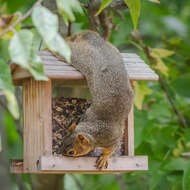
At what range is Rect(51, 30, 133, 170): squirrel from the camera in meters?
2.79

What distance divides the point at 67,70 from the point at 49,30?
1.36 meters

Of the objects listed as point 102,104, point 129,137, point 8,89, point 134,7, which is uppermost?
point 134,7

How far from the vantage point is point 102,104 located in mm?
2818

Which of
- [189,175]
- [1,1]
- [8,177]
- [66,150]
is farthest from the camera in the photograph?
[8,177]

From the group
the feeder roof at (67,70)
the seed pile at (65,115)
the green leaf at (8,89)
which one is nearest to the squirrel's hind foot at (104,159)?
the seed pile at (65,115)

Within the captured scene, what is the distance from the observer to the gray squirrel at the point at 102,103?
279 cm

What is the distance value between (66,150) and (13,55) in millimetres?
1381

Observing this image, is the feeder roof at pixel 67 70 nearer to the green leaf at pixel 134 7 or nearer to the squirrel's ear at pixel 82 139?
the squirrel's ear at pixel 82 139

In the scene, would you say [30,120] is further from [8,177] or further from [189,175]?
[8,177]

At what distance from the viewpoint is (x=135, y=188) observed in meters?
4.28

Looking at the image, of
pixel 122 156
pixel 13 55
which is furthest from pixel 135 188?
pixel 13 55

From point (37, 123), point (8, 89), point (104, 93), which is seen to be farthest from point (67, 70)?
point (8, 89)

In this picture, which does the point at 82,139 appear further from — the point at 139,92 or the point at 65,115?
the point at 139,92

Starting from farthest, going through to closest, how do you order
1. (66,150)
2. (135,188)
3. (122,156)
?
(135,188) → (122,156) → (66,150)
